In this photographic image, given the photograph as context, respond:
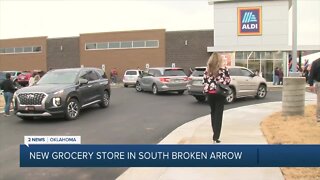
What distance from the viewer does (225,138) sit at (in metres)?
8.71

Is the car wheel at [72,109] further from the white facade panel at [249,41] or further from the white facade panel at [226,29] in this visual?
the white facade panel at [226,29]

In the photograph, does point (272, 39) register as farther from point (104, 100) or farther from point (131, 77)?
point (104, 100)

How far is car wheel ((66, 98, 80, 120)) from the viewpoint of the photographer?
12.2 metres

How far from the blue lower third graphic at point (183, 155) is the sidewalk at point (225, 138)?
1909mm

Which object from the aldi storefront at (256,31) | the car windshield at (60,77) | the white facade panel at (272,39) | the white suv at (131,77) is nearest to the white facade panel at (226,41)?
the aldi storefront at (256,31)

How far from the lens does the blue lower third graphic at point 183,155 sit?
3.86 m

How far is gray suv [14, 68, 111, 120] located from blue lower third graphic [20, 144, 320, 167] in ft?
26.5

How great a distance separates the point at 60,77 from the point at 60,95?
164 centimetres

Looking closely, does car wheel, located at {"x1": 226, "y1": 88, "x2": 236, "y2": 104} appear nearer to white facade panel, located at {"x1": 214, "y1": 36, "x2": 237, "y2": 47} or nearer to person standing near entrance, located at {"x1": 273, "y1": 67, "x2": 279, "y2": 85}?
person standing near entrance, located at {"x1": 273, "y1": 67, "x2": 279, "y2": 85}

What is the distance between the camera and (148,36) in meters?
44.3

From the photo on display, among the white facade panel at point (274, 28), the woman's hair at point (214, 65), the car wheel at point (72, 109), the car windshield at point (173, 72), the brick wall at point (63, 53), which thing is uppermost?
the white facade panel at point (274, 28)

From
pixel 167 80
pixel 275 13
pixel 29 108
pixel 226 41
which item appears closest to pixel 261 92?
pixel 167 80

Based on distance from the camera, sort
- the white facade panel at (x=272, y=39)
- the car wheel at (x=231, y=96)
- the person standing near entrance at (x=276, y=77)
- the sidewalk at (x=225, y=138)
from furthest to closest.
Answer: the white facade panel at (x=272, y=39) < the person standing near entrance at (x=276, y=77) < the car wheel at (x=231, y=96) < the sidewalk at (x=225, y=138)

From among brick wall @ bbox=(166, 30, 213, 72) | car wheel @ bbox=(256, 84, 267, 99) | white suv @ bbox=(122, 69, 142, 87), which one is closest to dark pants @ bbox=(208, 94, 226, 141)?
car wheel @ bbox=(256, 84, 267, 99)
